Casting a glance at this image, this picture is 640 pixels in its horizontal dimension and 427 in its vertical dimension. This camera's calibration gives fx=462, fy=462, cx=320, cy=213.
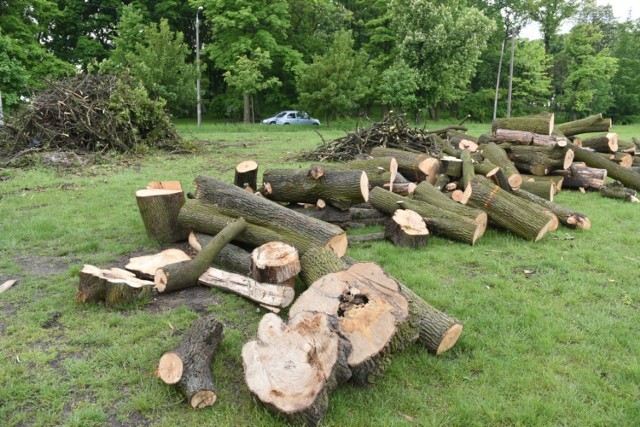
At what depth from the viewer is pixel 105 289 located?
3859mm

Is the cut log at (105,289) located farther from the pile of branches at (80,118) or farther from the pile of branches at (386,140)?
the pile of branches at (80,118)

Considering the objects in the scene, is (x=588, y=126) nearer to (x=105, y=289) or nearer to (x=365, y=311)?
(x=365, y=311)

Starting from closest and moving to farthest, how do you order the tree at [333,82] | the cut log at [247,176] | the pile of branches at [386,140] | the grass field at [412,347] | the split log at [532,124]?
the grass field at [412,347] < the cut log at [247,176] < the split log at [532,124] < the pile of branches at [386,140] < the tree at [333,82]

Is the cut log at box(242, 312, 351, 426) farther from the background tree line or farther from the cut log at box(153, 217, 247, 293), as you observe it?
the background tree line

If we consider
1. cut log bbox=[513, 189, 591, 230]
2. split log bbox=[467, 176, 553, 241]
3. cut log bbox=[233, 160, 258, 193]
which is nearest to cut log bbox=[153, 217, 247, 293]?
cut log bbox=[233, 160, 258, 193]

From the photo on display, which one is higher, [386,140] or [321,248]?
[386,140]

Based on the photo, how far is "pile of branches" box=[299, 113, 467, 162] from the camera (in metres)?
10.8

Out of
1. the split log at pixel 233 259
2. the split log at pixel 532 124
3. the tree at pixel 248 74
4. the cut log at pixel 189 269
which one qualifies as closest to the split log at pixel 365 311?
the split log at pixel 233 259

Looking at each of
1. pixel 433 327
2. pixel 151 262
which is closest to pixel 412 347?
pixel 433 327

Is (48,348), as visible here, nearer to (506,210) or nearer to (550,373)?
(550,373)

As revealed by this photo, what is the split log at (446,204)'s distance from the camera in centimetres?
568

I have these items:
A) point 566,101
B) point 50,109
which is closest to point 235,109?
point 50,109

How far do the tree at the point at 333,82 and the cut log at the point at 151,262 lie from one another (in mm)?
19892

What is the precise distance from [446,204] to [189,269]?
3.39m
